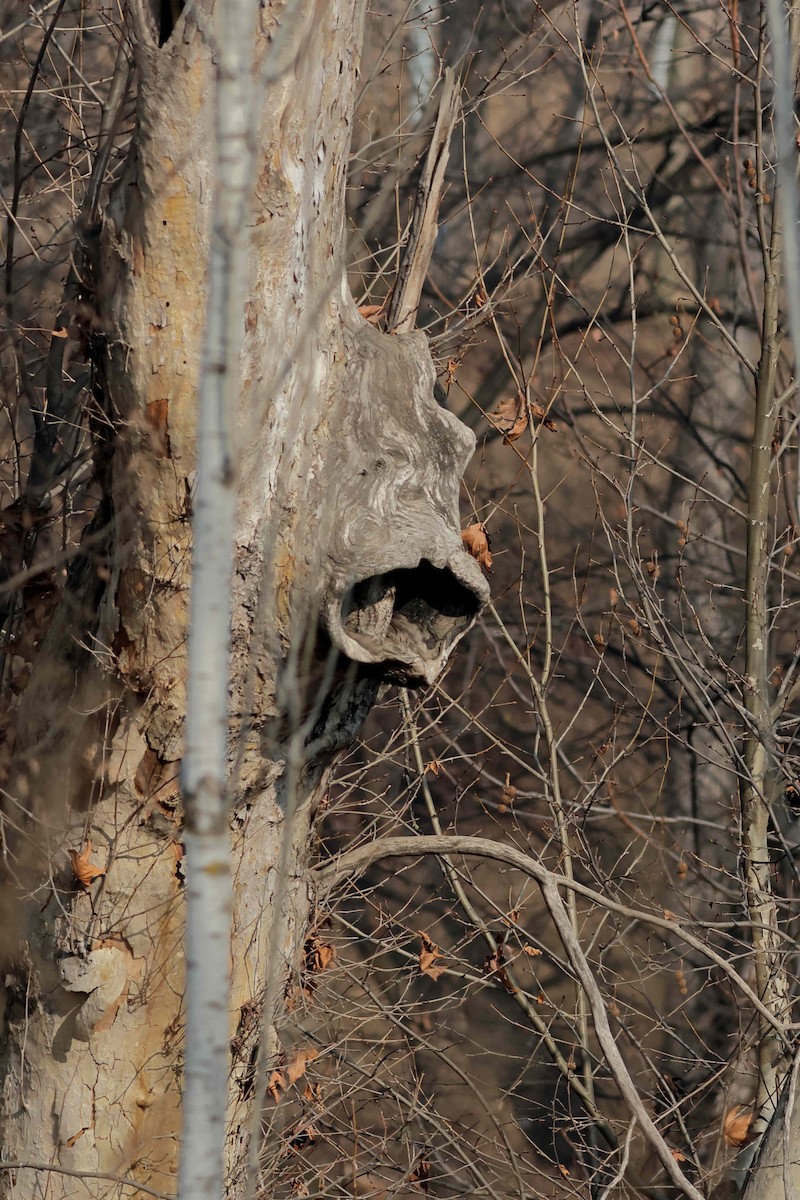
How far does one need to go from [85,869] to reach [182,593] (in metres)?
0.73

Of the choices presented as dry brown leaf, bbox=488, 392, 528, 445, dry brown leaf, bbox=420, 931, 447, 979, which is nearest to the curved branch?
dry brown leaf, bbox=420, 931, 447, 979

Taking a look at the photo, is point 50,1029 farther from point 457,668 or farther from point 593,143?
point 593,143

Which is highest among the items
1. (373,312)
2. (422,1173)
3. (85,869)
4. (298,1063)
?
(373,312)

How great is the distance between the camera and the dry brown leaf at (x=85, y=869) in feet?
8.82

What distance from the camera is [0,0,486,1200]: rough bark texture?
241cm

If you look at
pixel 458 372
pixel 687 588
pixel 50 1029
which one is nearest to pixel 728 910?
pixel 687 588

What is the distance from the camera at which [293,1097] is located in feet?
15.9

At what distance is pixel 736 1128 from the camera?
15.7 feet

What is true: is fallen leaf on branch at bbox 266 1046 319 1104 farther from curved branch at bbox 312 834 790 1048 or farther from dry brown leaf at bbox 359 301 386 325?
dry brown leaf at bbox 359 301 386 325

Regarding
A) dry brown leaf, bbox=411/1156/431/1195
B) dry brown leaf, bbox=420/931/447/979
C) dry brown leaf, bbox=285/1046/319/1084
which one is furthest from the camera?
dry brown leaf, bbox=411/1156/431/1195

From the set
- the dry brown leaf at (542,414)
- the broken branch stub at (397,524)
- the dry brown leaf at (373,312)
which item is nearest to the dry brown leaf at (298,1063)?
the broken branch stub at (397,524)

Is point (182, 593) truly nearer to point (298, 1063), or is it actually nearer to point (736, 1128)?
point (298, 1063)

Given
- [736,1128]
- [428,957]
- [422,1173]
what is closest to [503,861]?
[428,957]

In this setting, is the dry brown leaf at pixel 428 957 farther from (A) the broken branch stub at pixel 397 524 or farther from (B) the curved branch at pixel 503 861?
(A) the broken branch stub at pixel 397 524
